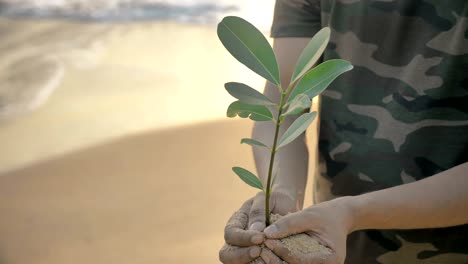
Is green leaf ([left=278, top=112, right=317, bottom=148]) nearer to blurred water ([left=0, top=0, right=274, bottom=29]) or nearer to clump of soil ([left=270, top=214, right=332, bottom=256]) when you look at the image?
clump of soil ([left=270, top=214, right=332, bottom=256])

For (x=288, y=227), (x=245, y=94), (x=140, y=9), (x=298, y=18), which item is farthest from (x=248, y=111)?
(x=140, y=9)

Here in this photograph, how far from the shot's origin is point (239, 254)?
106 centimetres

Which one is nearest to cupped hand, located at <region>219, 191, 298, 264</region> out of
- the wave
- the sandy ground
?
the sandy ground

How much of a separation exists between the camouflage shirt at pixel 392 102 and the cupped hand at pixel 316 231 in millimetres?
240

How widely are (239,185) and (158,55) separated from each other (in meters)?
1.85

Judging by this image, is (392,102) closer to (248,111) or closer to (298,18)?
(298,18)

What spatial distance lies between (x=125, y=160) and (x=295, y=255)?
7.18 feet

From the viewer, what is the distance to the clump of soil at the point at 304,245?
104 cm

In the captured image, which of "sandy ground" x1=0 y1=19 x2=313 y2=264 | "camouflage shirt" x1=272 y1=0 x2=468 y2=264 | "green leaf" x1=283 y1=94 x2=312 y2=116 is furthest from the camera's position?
"sandy ground" x1=0 y1=19 x2=313 y2=264

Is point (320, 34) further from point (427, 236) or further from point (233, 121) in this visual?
point (233, 121)

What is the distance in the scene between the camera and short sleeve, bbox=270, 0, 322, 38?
138 centimetres

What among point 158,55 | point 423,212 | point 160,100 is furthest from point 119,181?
point 423,212

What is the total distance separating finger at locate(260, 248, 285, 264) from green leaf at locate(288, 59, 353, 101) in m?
0.25

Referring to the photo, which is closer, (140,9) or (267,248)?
(267,248)
